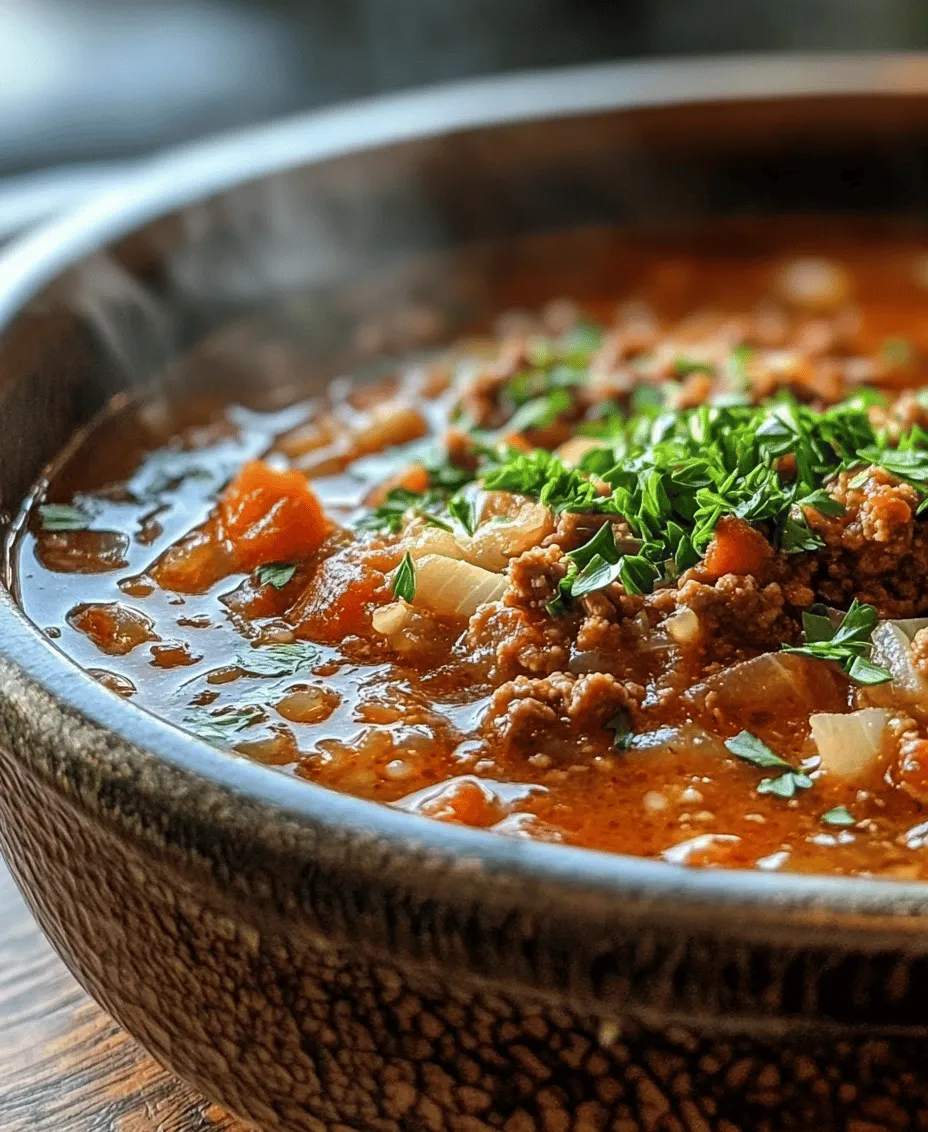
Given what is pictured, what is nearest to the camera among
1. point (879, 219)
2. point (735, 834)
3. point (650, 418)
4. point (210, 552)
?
point (735, 834)

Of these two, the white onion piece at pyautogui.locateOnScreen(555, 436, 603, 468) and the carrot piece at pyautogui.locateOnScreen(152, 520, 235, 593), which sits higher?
the white onion piece at pyautogui.locateOnScreen(555, 436, 603, 468)

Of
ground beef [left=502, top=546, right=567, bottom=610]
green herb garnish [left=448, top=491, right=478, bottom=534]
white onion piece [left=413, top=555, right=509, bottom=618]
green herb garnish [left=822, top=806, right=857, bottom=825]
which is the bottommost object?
green herb garnish [left=822, top=806, right=857, bottom=825]

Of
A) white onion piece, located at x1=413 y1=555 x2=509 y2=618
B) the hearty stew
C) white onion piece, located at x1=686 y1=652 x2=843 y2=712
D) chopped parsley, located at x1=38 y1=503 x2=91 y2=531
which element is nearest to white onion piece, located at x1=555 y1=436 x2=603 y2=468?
the hearty stew

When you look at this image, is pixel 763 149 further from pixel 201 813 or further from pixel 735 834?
pixel 201 813

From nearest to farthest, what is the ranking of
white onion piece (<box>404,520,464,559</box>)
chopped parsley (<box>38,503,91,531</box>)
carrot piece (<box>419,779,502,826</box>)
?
1. carrot piece (<box>419,779,502,826</box>)
2. white onion piece (<box>404,520,464,559</box>)
3. chopped parsley (<box>38,503,91,531</box>)

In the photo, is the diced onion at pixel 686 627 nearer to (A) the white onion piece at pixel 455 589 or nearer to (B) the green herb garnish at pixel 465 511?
(A) the white onion piece at pixel 455 589

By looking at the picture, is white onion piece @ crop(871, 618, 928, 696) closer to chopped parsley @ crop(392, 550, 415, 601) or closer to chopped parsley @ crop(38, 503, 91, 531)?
chopped parsley @ crop(392, 550, 415, 601)

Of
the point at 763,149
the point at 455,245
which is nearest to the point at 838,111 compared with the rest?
the point at 763,149
